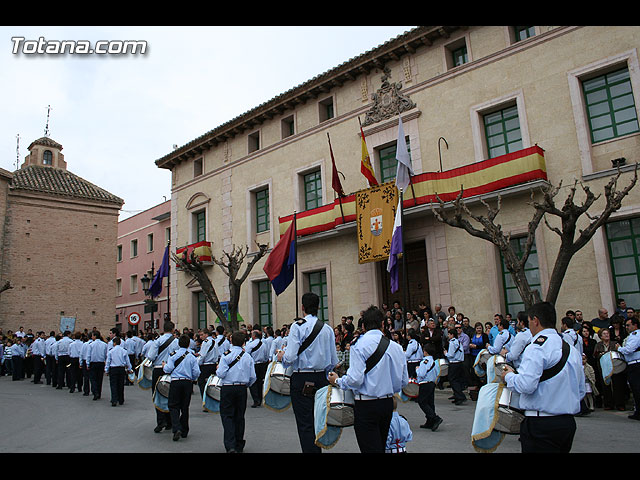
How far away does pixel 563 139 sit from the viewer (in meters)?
15.4

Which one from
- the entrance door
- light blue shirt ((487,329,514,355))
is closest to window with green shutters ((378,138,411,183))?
the entrance door

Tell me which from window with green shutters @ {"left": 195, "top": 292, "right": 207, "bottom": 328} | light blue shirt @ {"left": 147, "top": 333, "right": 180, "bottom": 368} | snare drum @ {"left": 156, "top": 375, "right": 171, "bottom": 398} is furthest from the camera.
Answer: window with green shutters @ {"left": 195, "top": 292, "right": 207, "bottom": 328}

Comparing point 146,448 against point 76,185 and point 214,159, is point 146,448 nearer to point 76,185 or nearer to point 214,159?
point 214,159

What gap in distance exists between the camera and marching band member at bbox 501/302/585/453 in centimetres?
426

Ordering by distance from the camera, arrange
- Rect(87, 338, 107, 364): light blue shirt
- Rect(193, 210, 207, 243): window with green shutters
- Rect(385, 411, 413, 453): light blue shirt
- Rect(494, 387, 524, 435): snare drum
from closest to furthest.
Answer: Rect(494, 387, 524, 435): snare drum
Rect(385, 411, 413, 453): light blue shirt
Rect(87, 338, 107, 364): light blue shirt
Rect(193, 210, 207, 243): window with green shutters

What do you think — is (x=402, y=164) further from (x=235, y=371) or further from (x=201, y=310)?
(x=201, y=310)

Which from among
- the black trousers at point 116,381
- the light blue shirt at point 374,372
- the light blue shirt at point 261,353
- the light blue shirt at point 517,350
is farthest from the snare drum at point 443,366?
the black trousers at point 116,381

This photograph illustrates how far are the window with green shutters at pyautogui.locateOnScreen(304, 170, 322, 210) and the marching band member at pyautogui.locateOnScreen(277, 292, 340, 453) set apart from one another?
50.9ft

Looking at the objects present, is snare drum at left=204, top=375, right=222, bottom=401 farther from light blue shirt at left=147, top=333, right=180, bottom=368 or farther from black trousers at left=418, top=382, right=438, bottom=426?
black trousers at left=418, top=382, right=438, bottom=426

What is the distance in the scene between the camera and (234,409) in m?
7.97

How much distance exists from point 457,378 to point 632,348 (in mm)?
3692

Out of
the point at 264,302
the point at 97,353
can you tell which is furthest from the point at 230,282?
the point at 97,353

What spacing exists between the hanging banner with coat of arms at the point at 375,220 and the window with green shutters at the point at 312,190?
3621 mm
